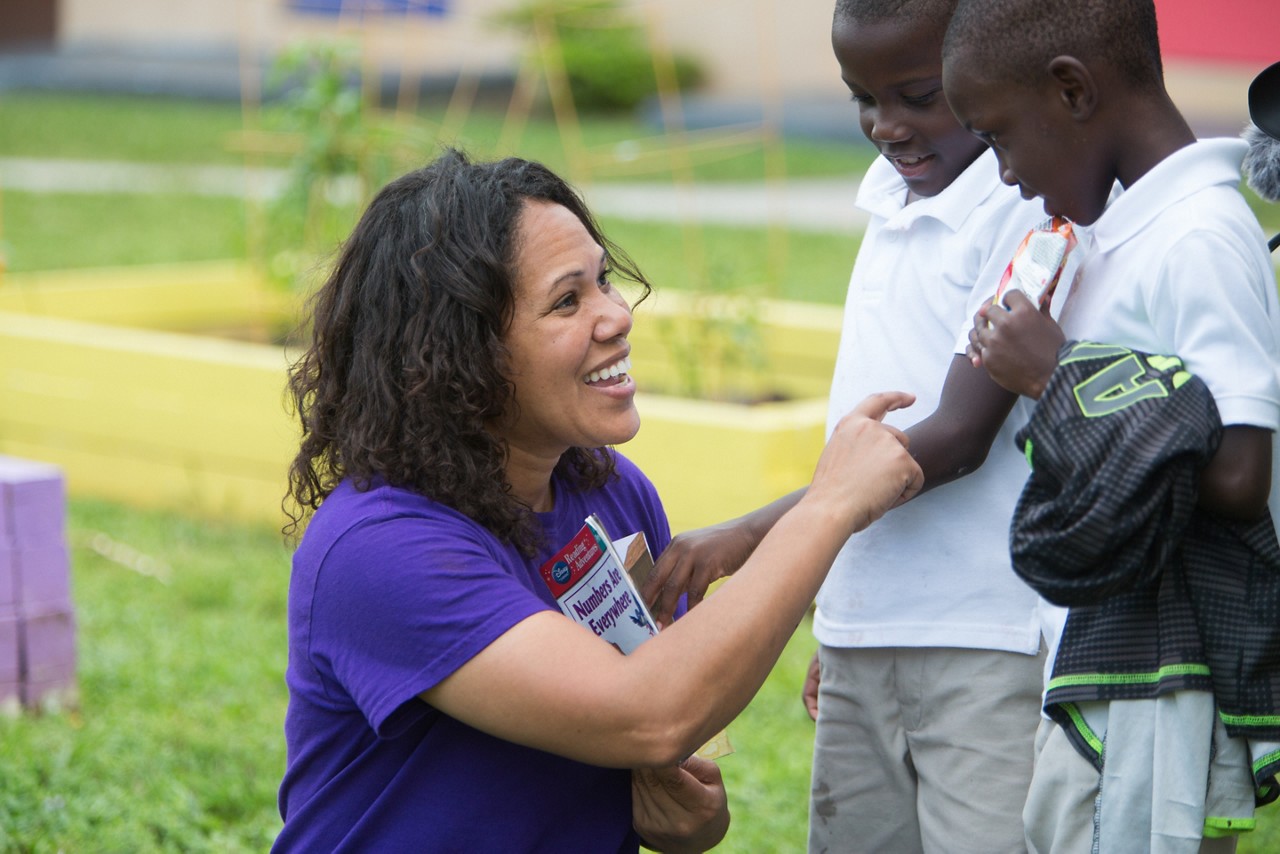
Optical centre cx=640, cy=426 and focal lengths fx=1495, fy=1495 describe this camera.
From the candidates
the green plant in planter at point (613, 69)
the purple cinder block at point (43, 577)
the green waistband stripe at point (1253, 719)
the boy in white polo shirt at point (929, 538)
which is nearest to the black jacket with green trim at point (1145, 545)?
the green waistband stripe at point (1253, 719)

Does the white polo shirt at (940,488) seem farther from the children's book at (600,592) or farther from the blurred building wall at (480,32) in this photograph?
the blurred building wall at (480,32)

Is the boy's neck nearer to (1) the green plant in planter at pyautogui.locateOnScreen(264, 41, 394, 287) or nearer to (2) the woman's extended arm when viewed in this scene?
(2) the woman's extended arm

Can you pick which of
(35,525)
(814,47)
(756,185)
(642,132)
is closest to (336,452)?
(35,525)

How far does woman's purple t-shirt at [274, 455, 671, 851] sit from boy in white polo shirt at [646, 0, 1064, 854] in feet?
1.15

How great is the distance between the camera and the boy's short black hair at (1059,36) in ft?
5.47

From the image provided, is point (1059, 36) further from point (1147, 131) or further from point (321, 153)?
point (321, 153)

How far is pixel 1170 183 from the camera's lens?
167cm

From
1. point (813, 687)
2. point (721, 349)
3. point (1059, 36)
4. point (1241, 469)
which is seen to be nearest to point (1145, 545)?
point (1241, 469)

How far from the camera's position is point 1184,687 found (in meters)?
1.63

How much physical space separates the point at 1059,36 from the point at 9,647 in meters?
3.35

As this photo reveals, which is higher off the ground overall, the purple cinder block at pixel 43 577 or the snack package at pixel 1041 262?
the snack package at pixel 1041 262

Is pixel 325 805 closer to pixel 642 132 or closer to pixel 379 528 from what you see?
pixel 379 528

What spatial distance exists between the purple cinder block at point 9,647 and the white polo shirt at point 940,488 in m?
2.64

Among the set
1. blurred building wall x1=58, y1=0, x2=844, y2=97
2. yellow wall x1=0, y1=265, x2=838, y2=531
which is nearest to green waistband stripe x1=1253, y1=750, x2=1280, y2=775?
yellow wall x1=0, y1=265, x2=838, y2=531
